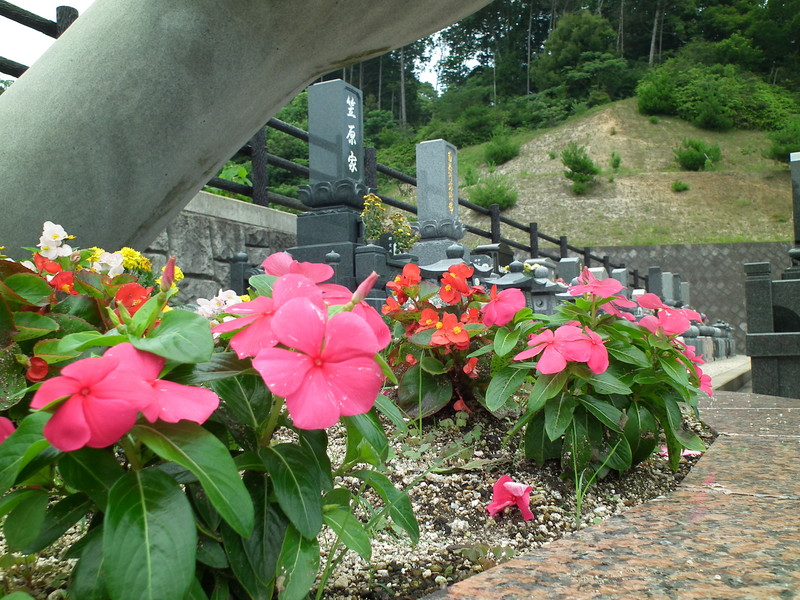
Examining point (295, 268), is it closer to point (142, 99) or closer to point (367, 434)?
point (367, 434)

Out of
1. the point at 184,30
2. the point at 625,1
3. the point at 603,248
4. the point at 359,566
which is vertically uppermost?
the point at 625,1

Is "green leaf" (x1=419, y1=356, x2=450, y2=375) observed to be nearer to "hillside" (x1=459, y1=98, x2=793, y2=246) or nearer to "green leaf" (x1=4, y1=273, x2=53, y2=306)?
"green leaf" (x1=4, y1=273, x2=53, y2=306)

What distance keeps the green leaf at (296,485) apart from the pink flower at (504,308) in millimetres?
1038

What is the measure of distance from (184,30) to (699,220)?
2288cm

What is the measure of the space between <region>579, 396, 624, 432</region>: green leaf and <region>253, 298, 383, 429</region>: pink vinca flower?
1001 millimetres

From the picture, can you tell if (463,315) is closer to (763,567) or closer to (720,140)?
(763,567)

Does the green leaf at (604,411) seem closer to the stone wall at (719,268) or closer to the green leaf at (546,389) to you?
the green leaf at (546,389)

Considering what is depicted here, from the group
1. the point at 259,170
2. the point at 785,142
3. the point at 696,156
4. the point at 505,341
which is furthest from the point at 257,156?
the point at 785,142

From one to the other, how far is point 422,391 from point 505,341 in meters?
0.49

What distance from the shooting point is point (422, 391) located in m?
1.93

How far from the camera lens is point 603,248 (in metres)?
19.7

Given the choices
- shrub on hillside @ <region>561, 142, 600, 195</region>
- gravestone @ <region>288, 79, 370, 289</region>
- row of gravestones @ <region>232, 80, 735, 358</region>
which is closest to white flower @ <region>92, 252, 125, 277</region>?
row of gravestones @ <region>232, 80, 735, 358</region>

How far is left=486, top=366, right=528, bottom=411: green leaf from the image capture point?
4.69 ft

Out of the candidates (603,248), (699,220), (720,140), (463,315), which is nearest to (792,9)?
(720,140)
